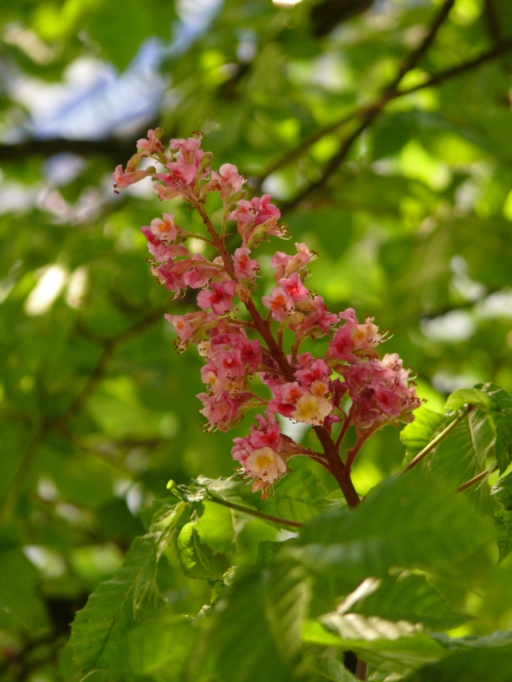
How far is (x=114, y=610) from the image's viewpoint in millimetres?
868

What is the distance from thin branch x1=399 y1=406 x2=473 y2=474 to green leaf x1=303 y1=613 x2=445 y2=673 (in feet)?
0.86

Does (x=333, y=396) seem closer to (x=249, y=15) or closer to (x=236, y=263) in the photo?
(x=236, y=263)

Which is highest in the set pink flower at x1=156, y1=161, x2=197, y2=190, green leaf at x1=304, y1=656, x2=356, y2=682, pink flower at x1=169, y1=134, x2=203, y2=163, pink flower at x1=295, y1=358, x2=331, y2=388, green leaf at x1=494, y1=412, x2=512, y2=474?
pink flower at x1=169, y1=134, x2=203, y2=163

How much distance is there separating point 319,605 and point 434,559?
233mm

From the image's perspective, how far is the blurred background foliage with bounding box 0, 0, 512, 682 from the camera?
2.31 meters

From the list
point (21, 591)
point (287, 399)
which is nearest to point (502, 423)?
point (287, 399)

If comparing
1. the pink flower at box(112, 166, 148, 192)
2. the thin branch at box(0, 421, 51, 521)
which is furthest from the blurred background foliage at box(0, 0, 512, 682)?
the pink flower at box(112, 166, 148, 192)

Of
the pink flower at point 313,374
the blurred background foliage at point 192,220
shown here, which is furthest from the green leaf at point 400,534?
the blurred background foliage at point 192,220

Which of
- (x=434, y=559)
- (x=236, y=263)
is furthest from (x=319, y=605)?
(x=236, y=263)

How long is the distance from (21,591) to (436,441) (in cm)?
82

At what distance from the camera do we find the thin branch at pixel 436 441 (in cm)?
92

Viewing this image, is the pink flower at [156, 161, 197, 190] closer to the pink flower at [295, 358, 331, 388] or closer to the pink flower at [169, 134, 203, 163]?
the pink flower at [169, 134, 203, 163]

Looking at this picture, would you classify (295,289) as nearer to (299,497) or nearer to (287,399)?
(287,399)

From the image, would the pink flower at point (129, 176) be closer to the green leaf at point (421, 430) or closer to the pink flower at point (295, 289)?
the pink flower at point (295, 289)
